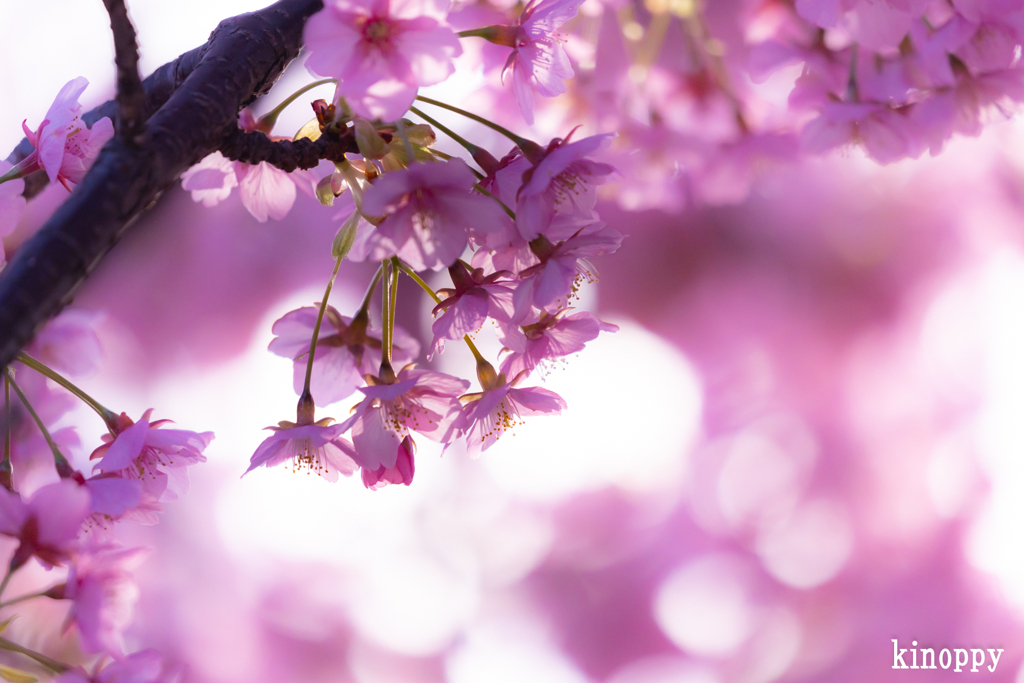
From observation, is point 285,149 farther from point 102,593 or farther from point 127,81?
point 102,593

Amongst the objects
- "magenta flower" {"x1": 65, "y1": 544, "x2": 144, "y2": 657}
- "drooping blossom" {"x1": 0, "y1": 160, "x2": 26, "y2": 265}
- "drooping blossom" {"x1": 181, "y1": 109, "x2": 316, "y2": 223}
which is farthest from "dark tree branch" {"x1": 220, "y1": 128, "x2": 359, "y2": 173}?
"magenta flower" {"x1": 65, "y1": 544, "x2": 144, "y2": 657}

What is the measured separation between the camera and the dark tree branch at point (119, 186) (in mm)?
309

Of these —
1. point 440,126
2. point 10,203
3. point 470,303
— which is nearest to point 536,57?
point 440,126

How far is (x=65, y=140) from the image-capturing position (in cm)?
51

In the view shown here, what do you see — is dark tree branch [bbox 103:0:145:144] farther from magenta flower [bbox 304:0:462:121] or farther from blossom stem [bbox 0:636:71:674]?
blossom stem [bbox 0:636:71:674]

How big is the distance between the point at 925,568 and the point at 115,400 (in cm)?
294

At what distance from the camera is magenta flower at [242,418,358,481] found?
1.60 feet

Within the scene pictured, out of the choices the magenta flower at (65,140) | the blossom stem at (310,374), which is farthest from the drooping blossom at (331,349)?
the magenta flower at (65,140)

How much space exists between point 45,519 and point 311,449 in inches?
8.0

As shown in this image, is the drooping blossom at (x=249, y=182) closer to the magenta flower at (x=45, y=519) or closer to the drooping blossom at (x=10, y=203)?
the drooping blossom at (x=10, y=203)

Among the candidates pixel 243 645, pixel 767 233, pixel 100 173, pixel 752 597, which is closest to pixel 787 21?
pixel 100 173

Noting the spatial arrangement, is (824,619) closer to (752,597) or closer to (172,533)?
(752,597)

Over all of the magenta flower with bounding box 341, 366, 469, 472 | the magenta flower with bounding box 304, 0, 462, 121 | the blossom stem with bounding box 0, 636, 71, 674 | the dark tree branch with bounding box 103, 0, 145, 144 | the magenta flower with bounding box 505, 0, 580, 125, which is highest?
the magenta flower with bounding box 505, 0, 580, 125

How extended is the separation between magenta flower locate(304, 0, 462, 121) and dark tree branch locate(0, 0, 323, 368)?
0.06m
